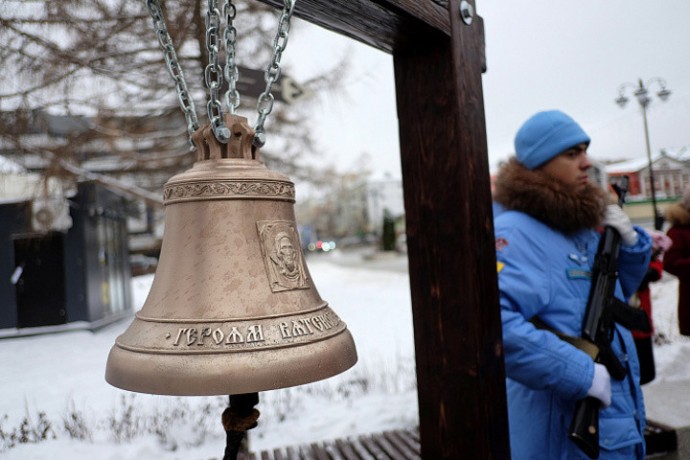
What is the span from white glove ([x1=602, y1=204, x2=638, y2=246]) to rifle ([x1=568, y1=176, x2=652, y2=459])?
22 mm

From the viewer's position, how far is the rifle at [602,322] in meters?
1.67

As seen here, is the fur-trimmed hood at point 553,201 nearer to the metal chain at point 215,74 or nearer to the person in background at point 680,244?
the metal chain at point 215,74

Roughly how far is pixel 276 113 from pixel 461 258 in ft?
14.5

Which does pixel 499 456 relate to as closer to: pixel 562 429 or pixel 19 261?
pixel 562 429

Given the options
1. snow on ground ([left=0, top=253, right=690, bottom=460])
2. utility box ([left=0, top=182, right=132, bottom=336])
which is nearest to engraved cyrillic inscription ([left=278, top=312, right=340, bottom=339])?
snow on ground ([left=0, top=253, right=690, bottom=460])

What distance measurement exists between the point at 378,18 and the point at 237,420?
1122mm

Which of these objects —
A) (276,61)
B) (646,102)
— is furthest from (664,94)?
(276,61)

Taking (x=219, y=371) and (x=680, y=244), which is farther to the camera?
(x=680, y=244)

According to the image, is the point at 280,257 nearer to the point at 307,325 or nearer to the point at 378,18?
the point at 307,325

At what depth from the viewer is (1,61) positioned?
11.3 feet

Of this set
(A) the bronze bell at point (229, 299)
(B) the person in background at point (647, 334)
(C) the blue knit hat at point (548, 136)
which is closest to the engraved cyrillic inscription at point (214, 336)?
(A) the bronze bell at point (229, 299)

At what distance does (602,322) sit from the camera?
72.1 inches

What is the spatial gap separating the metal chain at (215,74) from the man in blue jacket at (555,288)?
120 cm

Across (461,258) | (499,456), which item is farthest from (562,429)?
(461,258)
